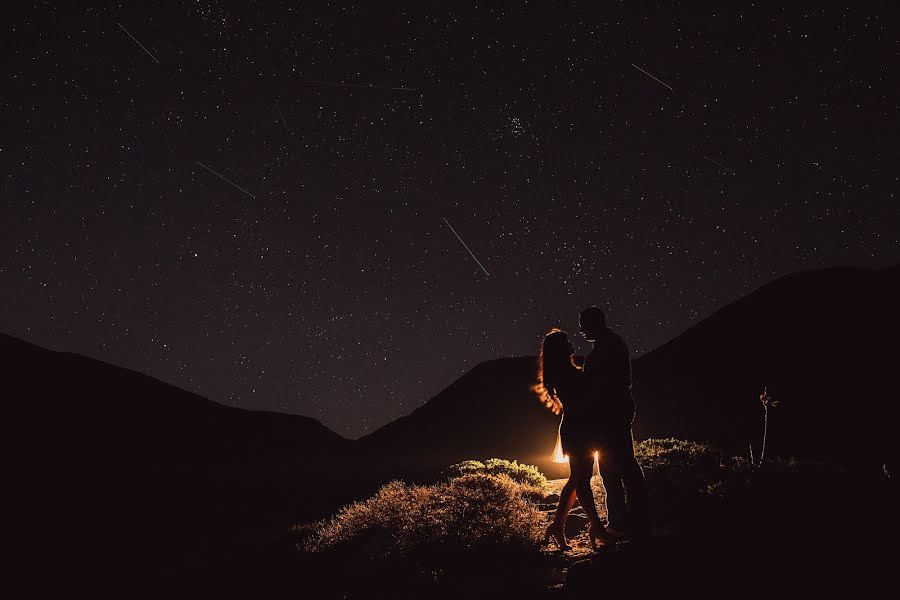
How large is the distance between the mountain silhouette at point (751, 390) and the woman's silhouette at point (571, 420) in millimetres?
12251

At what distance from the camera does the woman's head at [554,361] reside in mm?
4934

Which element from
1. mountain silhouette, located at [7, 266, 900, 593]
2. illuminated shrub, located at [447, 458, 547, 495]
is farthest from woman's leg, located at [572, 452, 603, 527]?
illuminated shrub, located at [447, 458, 547, 495]

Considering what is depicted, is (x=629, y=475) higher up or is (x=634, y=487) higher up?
(x=629, y=475)

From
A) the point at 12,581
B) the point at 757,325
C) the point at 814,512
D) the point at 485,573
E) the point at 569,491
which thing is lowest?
the point at 12,581

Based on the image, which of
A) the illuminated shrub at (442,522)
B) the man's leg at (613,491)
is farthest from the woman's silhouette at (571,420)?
the illuminated shrub at (442,522)

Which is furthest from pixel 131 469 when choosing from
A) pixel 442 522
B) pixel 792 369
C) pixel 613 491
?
pixel 792 369

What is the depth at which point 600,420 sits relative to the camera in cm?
468

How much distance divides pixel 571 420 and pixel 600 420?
0.30 meters

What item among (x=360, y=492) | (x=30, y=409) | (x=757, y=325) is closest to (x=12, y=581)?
(x=360, y=492)

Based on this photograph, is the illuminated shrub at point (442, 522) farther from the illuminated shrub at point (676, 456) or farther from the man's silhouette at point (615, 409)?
the illuminated shrub at point (676, 456)

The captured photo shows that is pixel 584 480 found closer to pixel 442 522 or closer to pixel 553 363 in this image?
pixel 553 363

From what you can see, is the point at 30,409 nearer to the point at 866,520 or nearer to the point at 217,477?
the point at 217,477

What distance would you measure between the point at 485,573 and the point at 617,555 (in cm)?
152

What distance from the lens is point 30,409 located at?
5253 centimetres
